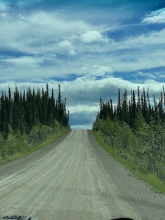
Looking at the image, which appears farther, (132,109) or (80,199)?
(132,109)

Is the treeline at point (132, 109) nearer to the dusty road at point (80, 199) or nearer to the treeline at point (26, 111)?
the treeline at point (26, 111)

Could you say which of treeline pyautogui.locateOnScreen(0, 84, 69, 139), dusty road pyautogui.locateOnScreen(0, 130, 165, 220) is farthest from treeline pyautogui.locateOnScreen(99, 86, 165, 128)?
dusty road pyautogui.locateOnScreen(0, 130, 165, 220)

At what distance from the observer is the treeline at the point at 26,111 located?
81000 mm

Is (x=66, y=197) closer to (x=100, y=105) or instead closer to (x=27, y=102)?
(x=27, y=102)

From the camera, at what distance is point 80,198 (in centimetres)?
810

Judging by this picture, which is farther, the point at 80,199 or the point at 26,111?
the point at 26,111

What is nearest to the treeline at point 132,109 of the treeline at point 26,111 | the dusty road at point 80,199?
the treeline at point 26,111

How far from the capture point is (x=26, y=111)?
8712cm

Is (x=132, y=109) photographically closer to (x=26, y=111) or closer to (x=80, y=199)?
(x=26, y=111)

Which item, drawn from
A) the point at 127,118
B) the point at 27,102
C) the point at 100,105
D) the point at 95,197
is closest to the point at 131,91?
the point at 127,118

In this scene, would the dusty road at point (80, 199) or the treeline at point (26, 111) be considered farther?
the treeline at point (26, 111)

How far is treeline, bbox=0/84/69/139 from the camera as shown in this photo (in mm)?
81000

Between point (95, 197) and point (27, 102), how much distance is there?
8399 centimetres

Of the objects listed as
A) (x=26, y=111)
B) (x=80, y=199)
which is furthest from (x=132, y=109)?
(x=80, y=199)
